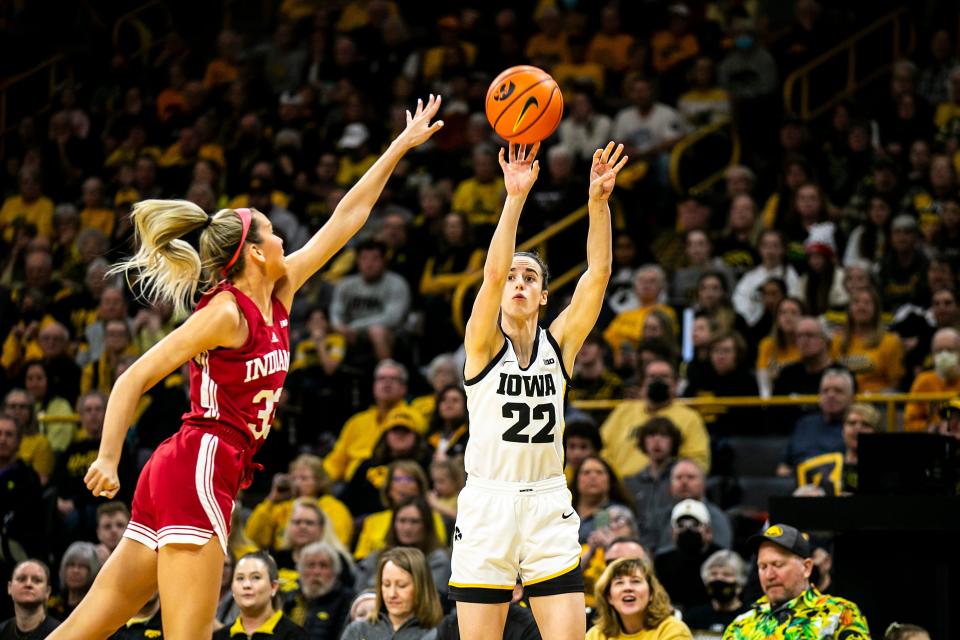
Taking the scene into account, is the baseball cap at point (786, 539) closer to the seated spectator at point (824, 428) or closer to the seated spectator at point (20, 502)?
the seated spectator at point (824, 428)

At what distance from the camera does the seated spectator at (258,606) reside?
8750 millimetres

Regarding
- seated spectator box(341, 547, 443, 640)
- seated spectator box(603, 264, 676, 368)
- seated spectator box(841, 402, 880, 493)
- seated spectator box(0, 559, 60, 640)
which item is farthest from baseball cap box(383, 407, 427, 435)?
seated spectator box(841, 402, 880, 493)

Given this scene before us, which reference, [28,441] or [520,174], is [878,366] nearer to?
[520,174]

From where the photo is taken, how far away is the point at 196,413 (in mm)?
5703

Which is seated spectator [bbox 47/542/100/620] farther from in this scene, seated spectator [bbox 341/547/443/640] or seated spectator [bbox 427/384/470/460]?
seated spectator [bbox 427/384/470/460]

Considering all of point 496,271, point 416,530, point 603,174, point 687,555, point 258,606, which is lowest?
point 258,606

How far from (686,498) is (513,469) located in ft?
13.2

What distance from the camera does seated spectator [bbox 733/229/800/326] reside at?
12.8 m

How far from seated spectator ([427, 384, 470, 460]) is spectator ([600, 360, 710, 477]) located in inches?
42.3

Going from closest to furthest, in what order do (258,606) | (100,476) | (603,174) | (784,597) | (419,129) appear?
(100,476) → (603,174) → (419,129) → (784,597) → (258,606)

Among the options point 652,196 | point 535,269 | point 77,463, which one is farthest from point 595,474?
point 652,196

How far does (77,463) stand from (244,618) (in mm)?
3579

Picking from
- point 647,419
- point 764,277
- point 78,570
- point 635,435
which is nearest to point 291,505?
point 78,570

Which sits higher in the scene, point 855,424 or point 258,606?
point 855,424
